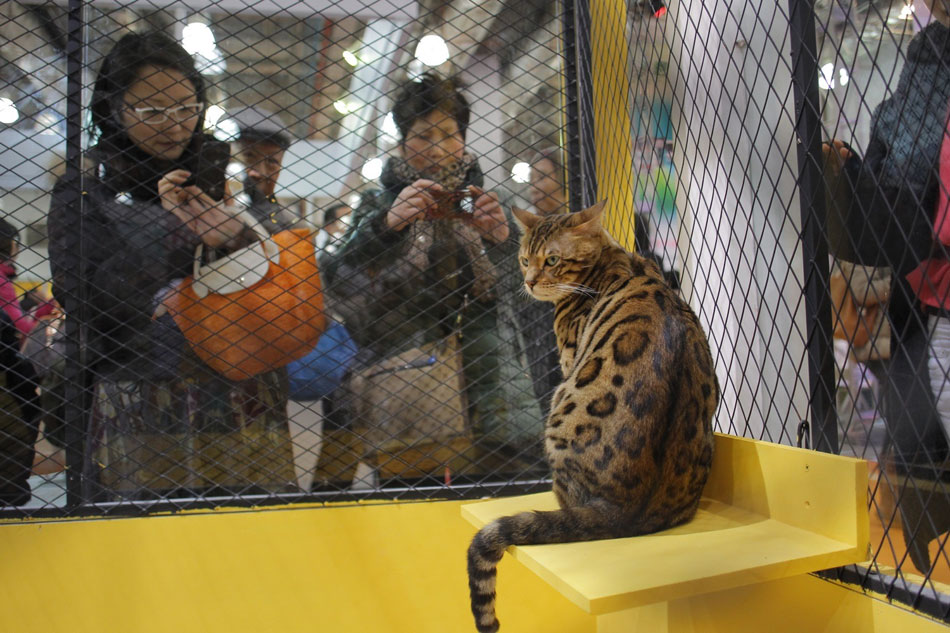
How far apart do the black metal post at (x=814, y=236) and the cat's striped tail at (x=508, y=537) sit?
366mm

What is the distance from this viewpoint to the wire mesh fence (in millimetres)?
1497

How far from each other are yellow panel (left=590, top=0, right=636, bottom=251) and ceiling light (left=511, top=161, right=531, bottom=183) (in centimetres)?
18

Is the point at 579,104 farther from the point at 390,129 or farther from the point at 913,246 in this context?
the point at 913,246

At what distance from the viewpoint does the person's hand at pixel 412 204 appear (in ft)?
5.59

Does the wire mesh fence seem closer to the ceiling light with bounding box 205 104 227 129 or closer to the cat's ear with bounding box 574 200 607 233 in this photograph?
the ceiling light with bounding box 205 104 227 129

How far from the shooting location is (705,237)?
135 centimetres

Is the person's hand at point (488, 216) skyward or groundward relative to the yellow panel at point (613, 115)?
groundward

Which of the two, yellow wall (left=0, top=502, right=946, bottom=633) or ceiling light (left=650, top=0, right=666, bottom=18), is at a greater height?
ceiling light (left=650, top=0, right=666, bottom=18)

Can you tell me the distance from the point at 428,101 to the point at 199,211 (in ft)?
2.06

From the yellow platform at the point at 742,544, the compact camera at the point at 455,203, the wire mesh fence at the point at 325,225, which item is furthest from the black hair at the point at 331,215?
the yellow platform at the point at 742,544

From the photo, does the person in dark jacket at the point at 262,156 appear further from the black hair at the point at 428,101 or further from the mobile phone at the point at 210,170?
the black hair at the point at 428,101

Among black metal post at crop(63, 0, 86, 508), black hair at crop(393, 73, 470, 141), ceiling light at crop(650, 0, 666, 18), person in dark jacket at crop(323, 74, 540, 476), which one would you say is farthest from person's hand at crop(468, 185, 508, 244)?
black metal post at crop(63, 0, 86, 508)

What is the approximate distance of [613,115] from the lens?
1673 millimetres

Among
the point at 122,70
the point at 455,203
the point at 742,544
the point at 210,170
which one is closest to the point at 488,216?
the point at 455,203
